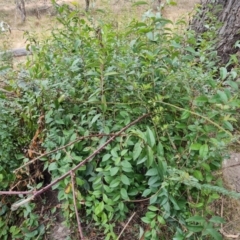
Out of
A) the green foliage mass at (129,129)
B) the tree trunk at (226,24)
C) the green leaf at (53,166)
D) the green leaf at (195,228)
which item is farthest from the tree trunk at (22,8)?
the green leaf at (195,228)

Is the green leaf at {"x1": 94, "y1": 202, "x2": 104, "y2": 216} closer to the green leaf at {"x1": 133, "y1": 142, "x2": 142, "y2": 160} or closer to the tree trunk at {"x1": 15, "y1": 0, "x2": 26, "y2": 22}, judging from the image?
the green leaf at {"x1": 133, "y1": 142, "x2": 142, "y2": 160}

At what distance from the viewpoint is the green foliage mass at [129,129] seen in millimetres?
857

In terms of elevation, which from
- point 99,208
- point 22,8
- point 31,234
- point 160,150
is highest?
point 160,150

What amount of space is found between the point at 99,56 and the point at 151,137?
1.07ft

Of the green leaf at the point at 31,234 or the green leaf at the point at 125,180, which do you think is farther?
the green leaf at the point at 31,234

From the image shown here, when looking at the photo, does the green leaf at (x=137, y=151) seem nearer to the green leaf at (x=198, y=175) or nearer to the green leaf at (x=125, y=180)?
the green leaf at (x=125, y=180)

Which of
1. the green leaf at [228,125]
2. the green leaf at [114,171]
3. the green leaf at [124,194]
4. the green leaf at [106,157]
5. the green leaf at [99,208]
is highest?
the green leaf at [228,125]

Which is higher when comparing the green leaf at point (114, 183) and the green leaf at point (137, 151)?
the green leaf at point (137, 151)

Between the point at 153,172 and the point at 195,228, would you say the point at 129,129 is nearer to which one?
the point at 153,172

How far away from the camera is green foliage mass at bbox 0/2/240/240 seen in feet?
2.81

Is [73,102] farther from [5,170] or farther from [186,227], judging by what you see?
[186,227]

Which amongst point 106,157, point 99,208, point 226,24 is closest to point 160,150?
point 106,157

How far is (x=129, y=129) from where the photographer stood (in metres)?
0.92

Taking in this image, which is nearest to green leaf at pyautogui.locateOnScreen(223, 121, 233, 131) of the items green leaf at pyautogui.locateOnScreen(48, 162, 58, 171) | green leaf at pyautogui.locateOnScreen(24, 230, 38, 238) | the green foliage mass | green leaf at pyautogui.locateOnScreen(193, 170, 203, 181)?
the green foliage mass
